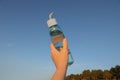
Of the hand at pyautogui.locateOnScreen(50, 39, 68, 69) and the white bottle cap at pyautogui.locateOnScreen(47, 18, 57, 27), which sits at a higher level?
the white bottle cap at pyautogui.locateOnScreen(47, 18, 57, 27)

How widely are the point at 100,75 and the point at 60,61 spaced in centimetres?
7171

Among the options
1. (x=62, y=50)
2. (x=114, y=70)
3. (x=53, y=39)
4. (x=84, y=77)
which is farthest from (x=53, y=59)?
(x=114, y=70)

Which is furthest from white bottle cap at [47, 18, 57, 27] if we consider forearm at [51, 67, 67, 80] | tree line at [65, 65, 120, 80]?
tree line at [65, 65, 120, 80]

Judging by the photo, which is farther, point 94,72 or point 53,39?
point 94,72

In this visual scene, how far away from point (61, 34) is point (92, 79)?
7019 centimetres

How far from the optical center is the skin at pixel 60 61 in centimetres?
235

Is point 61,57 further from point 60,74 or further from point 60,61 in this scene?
point 60,74

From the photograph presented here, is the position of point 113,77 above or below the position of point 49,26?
above

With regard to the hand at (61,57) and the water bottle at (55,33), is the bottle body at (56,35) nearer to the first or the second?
the water bottle at (55,33)

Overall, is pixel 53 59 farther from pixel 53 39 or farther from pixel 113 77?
pixel 113 77

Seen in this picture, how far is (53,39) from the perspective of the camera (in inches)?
124

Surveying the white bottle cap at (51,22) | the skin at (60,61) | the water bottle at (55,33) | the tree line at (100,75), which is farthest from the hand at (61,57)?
the tree line at (100,75)

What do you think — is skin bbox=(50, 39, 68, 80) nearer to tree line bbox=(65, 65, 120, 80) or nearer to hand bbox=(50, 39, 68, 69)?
hand bbox=(50, 39, 68, 69)

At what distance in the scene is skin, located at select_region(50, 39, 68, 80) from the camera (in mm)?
2348
